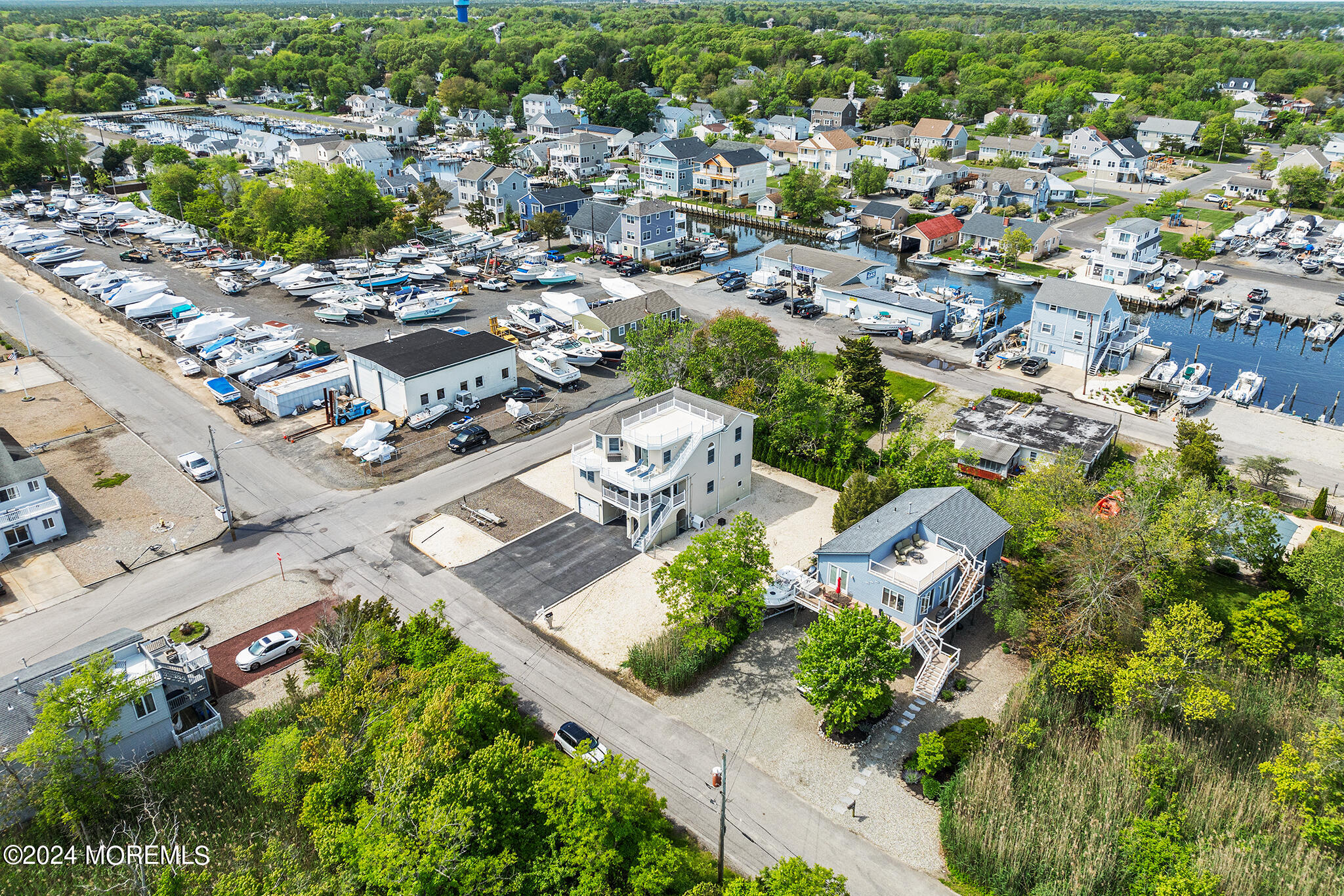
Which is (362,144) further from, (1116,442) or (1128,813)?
(1128,813)

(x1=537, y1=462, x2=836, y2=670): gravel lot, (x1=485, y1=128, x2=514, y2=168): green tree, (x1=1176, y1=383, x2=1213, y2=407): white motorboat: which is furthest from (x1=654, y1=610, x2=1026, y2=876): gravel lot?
(x1=485, y1=128, x2=514, y2=168): green tree

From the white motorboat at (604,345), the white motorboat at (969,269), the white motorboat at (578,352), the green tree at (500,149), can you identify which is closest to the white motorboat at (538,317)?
the white motorboat at (604,345)

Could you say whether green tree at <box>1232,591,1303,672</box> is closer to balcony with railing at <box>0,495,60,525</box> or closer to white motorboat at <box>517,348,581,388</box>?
white motorboat at <box>517,348,581,388</box>

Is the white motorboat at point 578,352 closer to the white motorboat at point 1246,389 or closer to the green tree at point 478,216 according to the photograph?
the green tree at point 478,216

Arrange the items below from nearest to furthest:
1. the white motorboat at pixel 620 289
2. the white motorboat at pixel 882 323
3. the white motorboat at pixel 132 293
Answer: the white motorboat at pixel 882 323 < the white motorboat at pixel 132 293 < the white motorboat at pixel 620 289

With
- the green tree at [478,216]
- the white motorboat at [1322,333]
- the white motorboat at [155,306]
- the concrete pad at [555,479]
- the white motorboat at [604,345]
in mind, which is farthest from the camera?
the green tree at [478,216]

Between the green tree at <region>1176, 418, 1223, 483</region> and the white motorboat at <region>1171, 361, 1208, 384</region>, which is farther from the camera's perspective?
the white motorboat at <region>1171, 361, 1208, 384</region>
